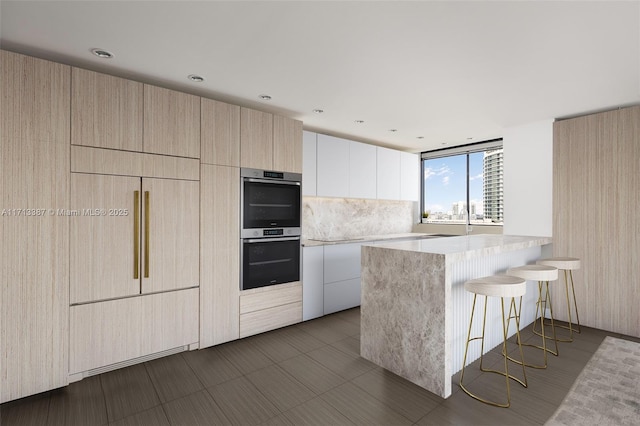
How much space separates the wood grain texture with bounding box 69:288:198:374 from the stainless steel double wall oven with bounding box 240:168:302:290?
0.64m

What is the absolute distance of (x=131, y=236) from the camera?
2.71m

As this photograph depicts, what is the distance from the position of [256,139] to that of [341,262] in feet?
6.36

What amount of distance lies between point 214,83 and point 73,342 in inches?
97.0

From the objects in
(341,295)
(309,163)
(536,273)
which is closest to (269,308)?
(341,295)

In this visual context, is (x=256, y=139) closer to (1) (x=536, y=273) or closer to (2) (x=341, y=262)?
(2) (x=341, y=262)

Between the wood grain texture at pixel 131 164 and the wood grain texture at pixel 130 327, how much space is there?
3.55ft

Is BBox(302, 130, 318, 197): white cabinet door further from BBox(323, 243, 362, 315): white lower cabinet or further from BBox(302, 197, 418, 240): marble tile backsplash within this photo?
BBox(323, 243, 362, 315): white lower cabinet

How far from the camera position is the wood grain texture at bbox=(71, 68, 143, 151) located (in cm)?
246

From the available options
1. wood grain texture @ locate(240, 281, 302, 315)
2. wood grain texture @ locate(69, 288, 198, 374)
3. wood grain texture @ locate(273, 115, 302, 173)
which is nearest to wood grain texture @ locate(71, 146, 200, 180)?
wood grain texture @ locate(273, 115, 302, 173)

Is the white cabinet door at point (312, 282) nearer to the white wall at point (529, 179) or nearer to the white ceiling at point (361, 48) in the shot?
the white ceiling at point (361, 48)

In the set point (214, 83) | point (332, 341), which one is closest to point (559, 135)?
point (332, 341)

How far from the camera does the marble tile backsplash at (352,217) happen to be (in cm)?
470

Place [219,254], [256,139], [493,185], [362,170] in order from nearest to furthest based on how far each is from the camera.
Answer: [219,254]
[256,139]
[362,170]
[493,185]

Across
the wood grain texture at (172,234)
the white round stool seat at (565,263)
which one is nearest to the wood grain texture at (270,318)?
the wood grain texture at (172,234)
